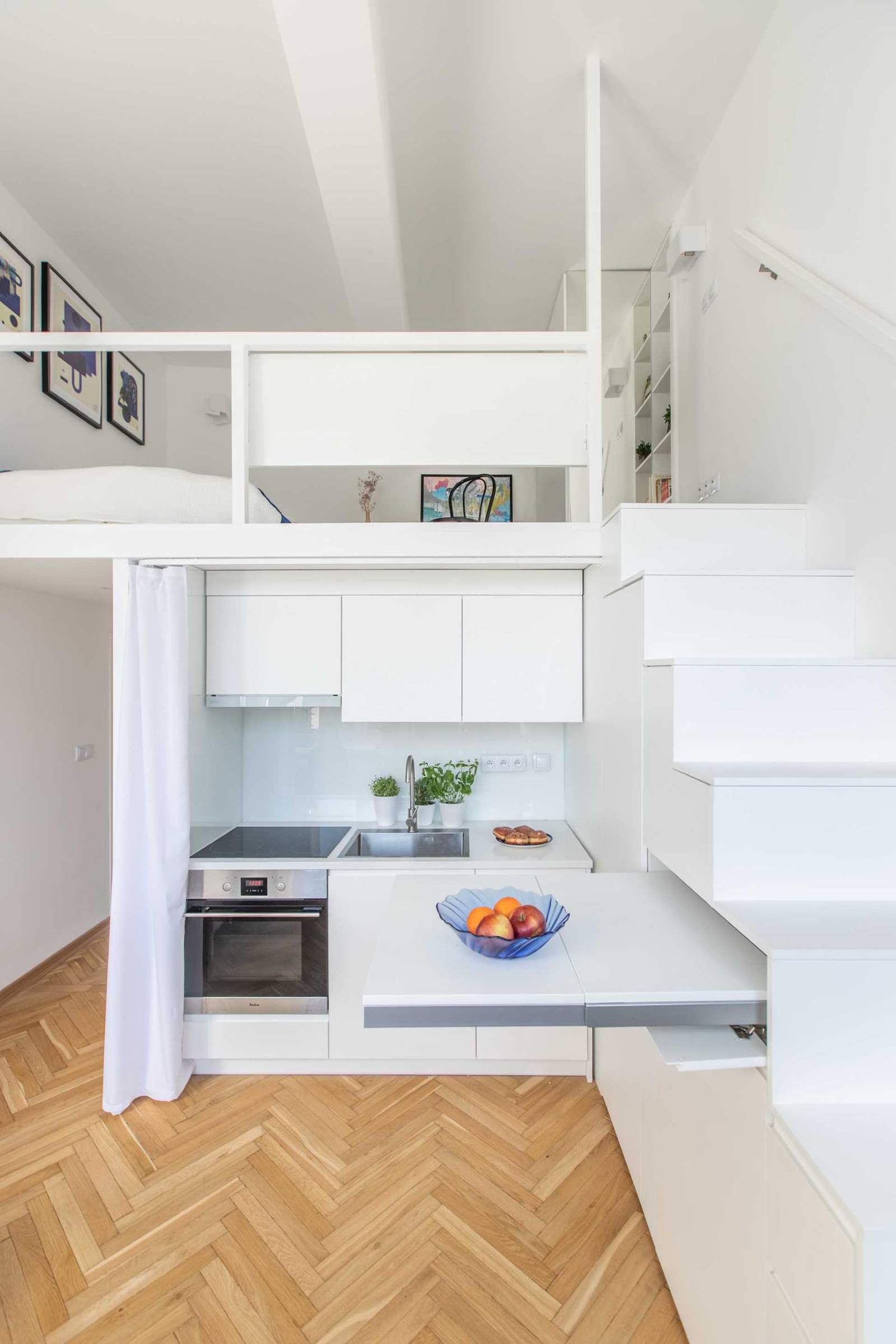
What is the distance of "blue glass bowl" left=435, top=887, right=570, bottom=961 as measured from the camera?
1278 mm

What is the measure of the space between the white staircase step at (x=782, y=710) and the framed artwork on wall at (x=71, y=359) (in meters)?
2.98

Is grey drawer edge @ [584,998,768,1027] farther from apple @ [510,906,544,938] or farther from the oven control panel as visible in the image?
the oven control panel

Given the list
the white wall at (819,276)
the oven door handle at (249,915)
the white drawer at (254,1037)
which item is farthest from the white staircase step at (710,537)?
the white drawer at (254,1037)

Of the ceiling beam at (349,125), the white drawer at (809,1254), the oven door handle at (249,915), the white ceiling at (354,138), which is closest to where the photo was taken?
the white drawer at (809,1254)

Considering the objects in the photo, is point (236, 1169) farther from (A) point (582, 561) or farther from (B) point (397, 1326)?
(A) point (582, 561)

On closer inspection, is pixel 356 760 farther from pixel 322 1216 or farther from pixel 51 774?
pixel 322 1216

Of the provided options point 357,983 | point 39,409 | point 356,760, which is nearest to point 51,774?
point 356,760

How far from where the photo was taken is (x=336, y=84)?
75.6 inches

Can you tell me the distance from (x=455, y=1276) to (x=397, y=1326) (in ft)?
0.57

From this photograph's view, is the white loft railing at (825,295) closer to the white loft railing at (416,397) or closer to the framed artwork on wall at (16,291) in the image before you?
the white loft railing at (416,397)

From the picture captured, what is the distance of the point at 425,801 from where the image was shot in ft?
9.79

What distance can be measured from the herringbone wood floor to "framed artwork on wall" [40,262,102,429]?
2.81 metres

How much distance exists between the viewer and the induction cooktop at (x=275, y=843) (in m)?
2.53

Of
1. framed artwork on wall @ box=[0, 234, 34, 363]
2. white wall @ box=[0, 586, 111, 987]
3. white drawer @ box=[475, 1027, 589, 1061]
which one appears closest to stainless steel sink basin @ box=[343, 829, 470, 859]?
white drawer @ box=[475, 1027, 589, 1061]
